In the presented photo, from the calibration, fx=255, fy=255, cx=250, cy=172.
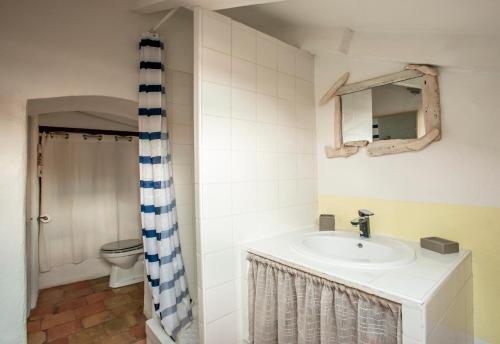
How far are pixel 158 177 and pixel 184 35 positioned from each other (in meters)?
1.07

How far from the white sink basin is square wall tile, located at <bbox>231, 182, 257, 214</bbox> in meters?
0.32

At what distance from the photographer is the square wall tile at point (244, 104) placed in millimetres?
1418

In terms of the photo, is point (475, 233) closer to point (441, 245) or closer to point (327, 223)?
point (441, 245)

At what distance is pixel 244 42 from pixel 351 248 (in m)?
1.35

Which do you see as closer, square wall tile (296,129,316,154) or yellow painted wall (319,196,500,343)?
yellow painted wall (319,196,500,343)

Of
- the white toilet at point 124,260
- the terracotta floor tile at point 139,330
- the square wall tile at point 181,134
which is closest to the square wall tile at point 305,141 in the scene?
the square wall tile at point 181,134

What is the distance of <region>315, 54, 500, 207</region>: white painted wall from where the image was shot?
1.22 meters

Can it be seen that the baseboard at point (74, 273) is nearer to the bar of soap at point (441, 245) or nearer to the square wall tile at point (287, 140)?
the square wall tile at point (287, 140)

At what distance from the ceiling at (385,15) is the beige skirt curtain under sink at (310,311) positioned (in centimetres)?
127

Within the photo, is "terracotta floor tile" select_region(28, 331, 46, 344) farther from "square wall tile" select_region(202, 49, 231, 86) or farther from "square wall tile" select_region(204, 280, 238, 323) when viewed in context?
"square wall tile" select_region(202, 49, 231, 86)

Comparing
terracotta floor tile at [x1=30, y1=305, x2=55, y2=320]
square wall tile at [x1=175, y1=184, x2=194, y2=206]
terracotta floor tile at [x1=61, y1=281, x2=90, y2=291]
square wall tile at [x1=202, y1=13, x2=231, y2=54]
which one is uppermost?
square wall tile at [x1=202, y1=13, x2=231, y2=54]

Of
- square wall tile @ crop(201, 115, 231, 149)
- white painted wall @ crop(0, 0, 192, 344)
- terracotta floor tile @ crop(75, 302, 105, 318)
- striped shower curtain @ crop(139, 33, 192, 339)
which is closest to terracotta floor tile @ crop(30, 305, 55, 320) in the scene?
terracotta floor tile @ crop(75, 302, 105, 318)

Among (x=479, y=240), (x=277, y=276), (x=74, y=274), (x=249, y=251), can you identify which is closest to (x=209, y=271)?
(x=249, y=251)

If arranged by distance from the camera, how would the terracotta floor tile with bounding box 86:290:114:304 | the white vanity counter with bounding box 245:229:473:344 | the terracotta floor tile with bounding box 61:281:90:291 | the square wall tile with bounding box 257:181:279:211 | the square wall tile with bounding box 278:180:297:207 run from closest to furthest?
the white vanity counter with bounding box 245:229:473:344 < the square wall tile with bounding box 257:181:279:211 < the square wall tile with bounding box 278:180:297:207 < the terracotta floor tile with bounding box 86:290:114:304 < the terracotta floor tile with bounding box 61:281:90:291
